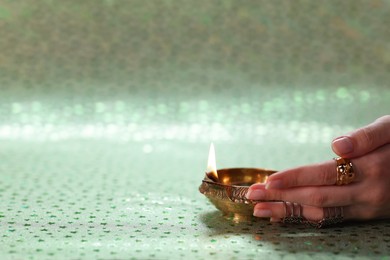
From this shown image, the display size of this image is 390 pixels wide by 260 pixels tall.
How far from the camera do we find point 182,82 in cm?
186

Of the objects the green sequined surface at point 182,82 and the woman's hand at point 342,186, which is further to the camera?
the green sequined surface at point 182,82

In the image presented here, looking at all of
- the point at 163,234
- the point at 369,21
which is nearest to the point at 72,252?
the point at 163,234

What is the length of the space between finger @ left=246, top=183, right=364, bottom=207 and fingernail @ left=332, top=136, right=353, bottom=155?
41 millimetres

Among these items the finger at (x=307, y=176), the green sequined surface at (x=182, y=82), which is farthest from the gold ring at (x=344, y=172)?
the green sequined surface at (x=182, y=82)

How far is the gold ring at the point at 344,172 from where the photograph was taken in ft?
2.70

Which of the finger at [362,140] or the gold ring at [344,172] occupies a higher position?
the finger at [362,140]

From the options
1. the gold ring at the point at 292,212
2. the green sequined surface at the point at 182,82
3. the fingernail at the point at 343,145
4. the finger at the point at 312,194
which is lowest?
the gold ring at the point at 292,212

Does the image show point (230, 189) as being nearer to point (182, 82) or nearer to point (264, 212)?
point (264, 212)

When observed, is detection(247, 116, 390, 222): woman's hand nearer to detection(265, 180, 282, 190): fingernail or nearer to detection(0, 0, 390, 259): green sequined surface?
detection(265, 180, 282, 190): fingernail

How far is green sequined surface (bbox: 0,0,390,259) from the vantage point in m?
1.53

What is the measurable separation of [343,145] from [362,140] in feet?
0.09

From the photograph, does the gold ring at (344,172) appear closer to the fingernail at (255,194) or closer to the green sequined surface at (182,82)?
the fingernail at (255,194)

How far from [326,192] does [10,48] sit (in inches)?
49.3

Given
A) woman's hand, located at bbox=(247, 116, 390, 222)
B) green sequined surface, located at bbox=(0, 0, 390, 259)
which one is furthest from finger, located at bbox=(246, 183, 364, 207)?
green sequined surface, located at bbox=(0, 0, 390, 259)
